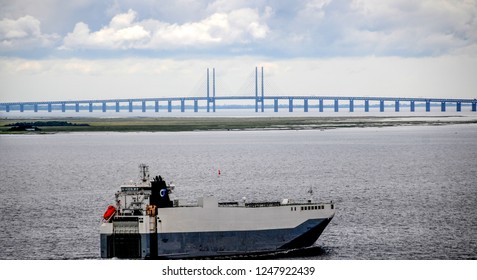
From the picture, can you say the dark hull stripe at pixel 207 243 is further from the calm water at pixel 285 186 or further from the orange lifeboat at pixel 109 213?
the calm water at pixel 285 186

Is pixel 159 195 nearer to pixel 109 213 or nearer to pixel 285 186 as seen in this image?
pixel 109 213

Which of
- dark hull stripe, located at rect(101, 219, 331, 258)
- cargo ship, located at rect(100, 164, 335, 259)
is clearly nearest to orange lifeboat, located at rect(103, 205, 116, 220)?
cargo ship, located at rect(100, 164, 335, 259)

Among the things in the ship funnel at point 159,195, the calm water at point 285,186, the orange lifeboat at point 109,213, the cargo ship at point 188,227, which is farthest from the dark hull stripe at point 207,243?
the ship funnel at point 159,195

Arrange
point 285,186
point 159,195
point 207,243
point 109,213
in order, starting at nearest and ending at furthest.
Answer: point 109,213, point 159,195, point 207,243, point 285,186

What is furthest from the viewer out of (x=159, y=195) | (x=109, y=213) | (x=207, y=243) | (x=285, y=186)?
(x=285, y=186)

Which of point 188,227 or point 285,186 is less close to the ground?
point 188,227

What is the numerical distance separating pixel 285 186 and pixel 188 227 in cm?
3260

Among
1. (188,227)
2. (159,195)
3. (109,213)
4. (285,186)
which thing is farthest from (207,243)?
(285,186)

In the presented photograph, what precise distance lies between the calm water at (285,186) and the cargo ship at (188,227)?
239cm

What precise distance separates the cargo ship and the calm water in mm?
2386

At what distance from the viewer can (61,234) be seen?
158 ft

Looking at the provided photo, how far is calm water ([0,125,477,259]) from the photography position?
45.8 meters

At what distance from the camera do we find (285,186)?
238 feet

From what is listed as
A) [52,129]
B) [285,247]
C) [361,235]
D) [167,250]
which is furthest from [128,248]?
[52,129]
